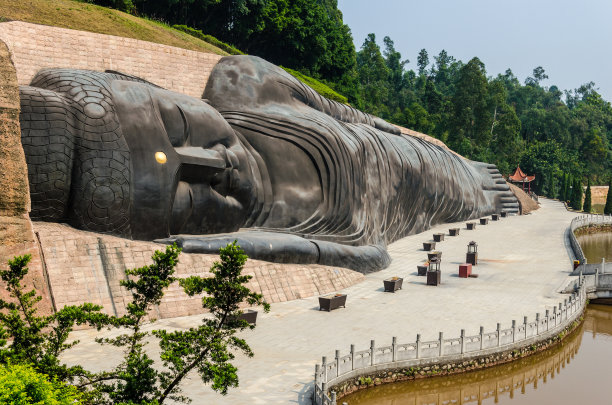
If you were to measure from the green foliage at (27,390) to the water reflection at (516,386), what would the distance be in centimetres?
516

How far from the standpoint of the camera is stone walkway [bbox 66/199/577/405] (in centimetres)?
996

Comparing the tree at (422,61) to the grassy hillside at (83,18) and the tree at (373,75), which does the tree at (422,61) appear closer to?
the tree at (373,75)

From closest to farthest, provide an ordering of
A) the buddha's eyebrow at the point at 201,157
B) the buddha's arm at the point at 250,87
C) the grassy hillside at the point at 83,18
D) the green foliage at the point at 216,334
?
the green foliage at the point at 216,334 < the buddha's eyebrow at the point at 201,157 < the buddha's arm at the point at 250,87 < the grassy hillside at the point at 83,18

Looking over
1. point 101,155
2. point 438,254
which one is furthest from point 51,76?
point 438,254

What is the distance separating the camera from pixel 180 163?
14398 millimetres

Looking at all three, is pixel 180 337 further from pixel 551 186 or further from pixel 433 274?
pixel 551 186

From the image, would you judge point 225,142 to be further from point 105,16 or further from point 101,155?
point 105,16

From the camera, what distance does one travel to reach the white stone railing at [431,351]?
32.0 ft

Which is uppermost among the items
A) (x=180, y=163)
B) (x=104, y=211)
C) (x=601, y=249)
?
(x=180, y=163)

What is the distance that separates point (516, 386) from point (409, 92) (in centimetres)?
6113

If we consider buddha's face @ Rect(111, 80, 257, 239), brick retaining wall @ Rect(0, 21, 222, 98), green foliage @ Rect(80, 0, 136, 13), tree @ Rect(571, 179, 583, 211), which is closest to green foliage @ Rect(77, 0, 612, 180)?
green foliage @ Rect(80, 0, 136, 13)

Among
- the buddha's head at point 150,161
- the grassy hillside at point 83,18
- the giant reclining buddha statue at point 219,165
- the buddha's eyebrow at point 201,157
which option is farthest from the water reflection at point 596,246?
the grassy hillside at point 83,18

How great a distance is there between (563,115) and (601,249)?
125 ft

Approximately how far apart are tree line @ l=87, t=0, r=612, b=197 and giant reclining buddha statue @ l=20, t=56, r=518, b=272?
1351 cm
